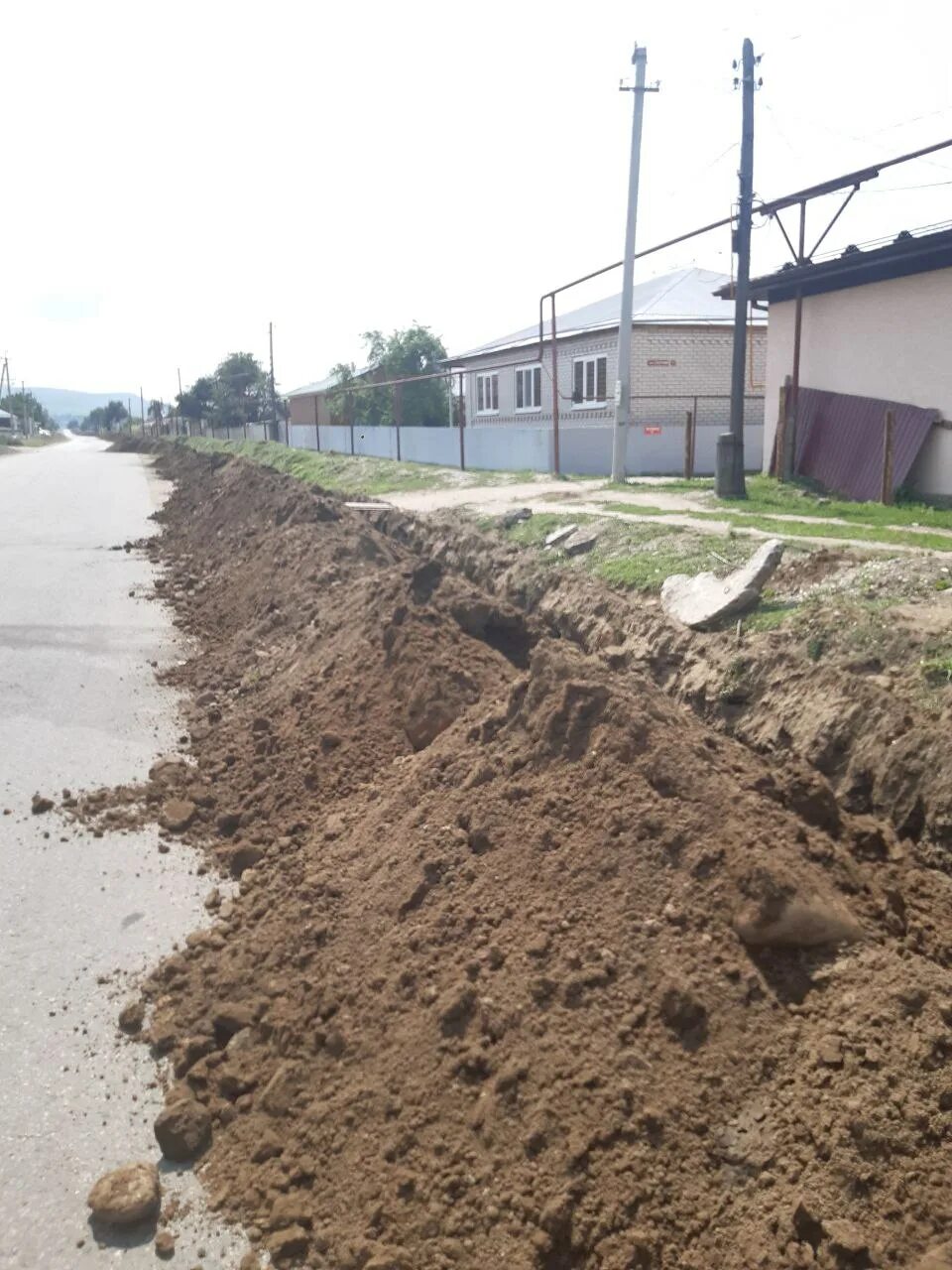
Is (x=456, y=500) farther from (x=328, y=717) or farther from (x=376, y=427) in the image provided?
(x=376, y=427)

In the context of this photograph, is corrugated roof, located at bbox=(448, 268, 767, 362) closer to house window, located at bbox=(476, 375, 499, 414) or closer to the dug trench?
house window, located at bbox=(476, 375, 499, 414)

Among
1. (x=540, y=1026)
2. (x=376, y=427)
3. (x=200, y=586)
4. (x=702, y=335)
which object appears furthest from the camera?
(x=376, y=427)

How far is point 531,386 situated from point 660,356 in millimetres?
6800

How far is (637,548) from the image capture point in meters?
9.75

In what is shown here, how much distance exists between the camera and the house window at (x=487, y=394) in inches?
1320

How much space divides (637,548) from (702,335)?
16.7m

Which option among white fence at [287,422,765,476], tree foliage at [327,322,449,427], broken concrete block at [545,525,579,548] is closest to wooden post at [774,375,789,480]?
white fence at [287,422,765,476]

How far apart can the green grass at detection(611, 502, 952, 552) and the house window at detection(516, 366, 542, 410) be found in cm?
1785

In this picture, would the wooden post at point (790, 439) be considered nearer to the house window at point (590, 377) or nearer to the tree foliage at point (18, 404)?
the house window at point (590, 377)

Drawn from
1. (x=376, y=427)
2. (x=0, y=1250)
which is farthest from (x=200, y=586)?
(x=376, y=427)

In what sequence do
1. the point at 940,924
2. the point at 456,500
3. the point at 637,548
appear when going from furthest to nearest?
the point at 456,500 < the point at 637,548 < the point at 940,924

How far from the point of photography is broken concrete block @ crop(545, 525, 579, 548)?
434 inches

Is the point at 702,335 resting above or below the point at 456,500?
above

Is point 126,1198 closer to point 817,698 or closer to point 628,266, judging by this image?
point 817,698
